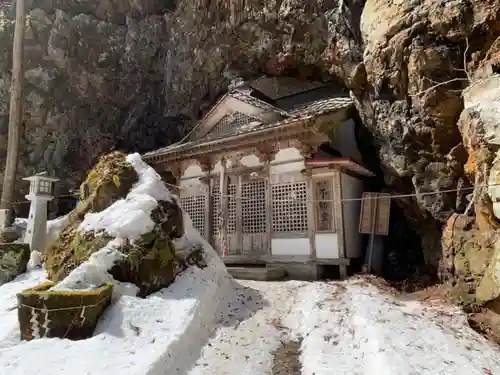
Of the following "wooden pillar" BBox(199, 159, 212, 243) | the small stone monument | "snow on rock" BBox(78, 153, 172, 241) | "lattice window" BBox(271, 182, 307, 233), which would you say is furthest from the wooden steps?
the small stone monument

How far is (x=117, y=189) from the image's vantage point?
28.6 ft

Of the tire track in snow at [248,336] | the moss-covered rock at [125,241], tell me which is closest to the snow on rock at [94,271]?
the moss-covered rock at [125,241]

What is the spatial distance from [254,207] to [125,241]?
612 centimetres

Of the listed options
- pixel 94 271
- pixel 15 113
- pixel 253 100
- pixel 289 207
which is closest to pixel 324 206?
pixel 289 207

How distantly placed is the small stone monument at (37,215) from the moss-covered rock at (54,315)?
638 cm

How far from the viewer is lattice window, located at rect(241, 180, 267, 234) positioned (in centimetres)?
1258

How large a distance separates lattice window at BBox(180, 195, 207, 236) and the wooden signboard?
5.88 metres

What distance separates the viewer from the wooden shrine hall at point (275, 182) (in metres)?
11.3

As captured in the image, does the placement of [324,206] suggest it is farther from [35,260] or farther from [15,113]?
[15,113]

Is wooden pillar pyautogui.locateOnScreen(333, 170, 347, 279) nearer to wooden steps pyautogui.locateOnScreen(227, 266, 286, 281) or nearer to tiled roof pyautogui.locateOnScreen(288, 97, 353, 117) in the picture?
wooden steps pyautogui.locateOnScreen(227, 266, 286, 281)

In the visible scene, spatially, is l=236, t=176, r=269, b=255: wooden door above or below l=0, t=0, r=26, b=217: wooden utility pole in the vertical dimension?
below

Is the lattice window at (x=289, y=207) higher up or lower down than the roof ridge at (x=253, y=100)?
lower down

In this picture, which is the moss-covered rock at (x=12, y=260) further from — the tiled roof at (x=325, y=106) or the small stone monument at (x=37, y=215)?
the tiled roof at (x=325, y=106)

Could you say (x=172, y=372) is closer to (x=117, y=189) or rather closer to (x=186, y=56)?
(x=117, y=189)
